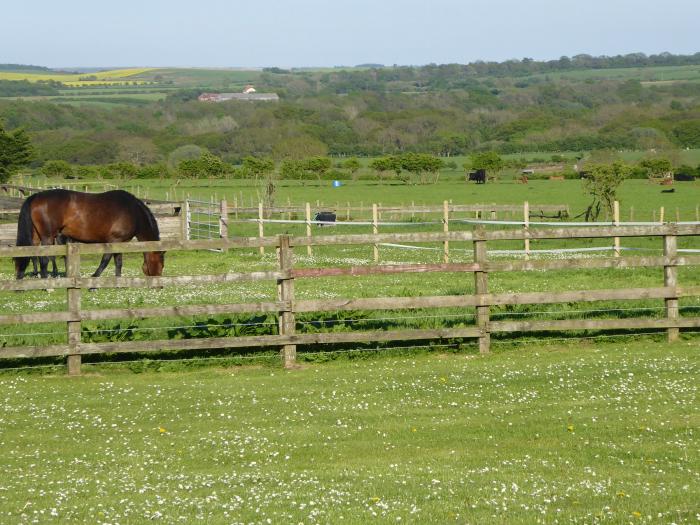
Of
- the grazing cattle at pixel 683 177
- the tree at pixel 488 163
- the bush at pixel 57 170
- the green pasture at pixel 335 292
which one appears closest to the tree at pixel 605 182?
the green pasture at pixel 335 292

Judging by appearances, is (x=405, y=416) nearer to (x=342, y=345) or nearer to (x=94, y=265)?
(x=342, y=345)

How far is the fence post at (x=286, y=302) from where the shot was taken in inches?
507

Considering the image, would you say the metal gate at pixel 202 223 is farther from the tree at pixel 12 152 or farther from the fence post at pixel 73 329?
the tree at pixel 12 152

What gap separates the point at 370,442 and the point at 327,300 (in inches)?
159

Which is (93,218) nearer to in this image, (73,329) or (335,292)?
(335,292)

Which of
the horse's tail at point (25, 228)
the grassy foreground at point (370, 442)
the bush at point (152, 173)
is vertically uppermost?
the bush at point (152, 173)

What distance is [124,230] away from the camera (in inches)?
831

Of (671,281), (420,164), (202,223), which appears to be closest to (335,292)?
(671,281)

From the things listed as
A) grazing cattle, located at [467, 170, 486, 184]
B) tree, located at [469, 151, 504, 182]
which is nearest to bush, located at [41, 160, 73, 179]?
grazing cattle, located at [467, 170, 486, 184]

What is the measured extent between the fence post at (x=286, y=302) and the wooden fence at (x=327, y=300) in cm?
1

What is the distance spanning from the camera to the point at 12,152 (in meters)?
69.8

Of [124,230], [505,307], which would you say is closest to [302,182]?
[124,230]

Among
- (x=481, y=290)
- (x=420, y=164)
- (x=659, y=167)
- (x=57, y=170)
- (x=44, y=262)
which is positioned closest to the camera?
(x=481, y=290)

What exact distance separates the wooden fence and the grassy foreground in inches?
14.5
